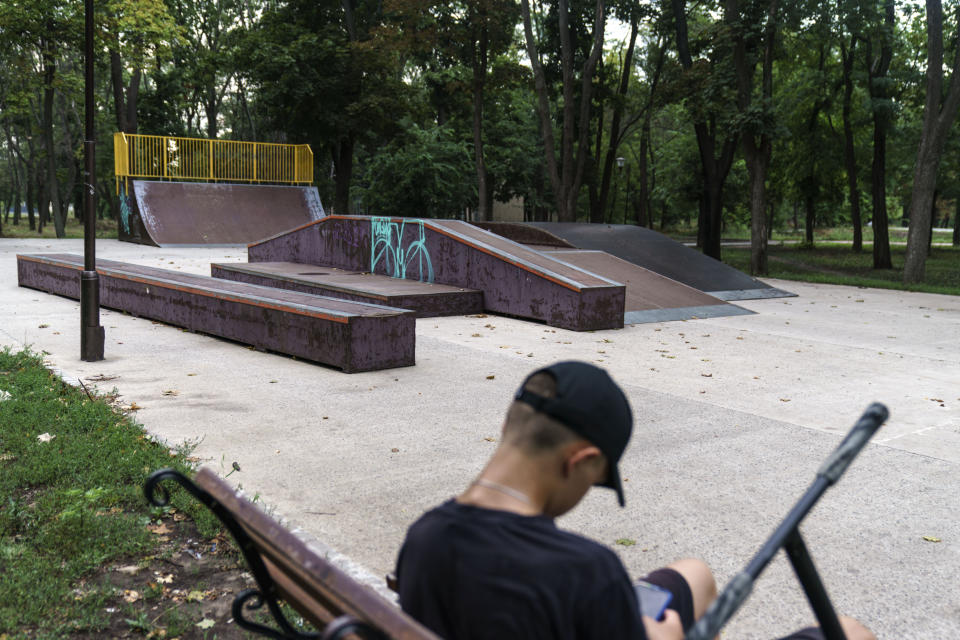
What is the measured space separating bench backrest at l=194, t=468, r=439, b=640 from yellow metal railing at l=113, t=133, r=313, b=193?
29478 millimetres

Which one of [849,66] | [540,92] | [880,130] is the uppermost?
[849,66]

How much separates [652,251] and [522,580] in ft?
51.5

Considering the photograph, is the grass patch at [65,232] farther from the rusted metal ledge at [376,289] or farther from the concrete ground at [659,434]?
the concrete ground at [659,434]

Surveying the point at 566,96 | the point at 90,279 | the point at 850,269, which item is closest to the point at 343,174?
the point at 566,96

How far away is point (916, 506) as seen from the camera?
452 cm

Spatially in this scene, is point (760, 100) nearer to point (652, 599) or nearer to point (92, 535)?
point (92, 535)

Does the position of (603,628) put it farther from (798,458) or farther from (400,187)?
(400,187)

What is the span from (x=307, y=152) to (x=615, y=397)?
1257 inches

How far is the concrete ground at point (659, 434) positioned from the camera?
3.82m

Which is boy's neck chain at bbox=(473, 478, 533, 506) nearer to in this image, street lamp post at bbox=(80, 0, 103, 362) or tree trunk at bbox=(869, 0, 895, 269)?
street lamp post at bbox=(80, 0, 103, 362)

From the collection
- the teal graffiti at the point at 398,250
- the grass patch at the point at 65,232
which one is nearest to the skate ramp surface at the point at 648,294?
the teal graffiti at the point at 398,250

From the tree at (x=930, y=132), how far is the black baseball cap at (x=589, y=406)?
1855cm

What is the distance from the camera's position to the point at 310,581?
5.74ft

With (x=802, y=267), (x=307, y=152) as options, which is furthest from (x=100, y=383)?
(x=307, y=152)
